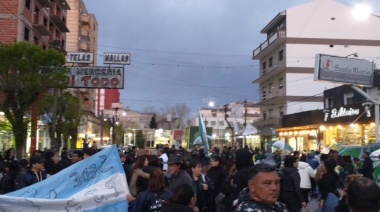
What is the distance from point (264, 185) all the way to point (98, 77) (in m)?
30.3

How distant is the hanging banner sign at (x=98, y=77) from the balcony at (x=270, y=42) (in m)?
22.1

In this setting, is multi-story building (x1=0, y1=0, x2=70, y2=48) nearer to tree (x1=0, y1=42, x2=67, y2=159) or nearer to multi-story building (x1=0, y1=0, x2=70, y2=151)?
multi-story building (x1=0, y1=0, x2=70, y2=151)

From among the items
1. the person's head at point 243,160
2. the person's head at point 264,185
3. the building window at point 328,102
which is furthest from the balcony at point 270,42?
the person's head at point 264,185

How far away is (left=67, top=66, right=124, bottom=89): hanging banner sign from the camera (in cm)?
3319

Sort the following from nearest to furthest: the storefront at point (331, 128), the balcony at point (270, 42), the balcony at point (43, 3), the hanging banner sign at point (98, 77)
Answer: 1. the storefront at point (331, 128)
2. the hanging banner sign at point (98, 77)
3. the balcony at point (43, 3)
4. the balcony at point (270, 42)

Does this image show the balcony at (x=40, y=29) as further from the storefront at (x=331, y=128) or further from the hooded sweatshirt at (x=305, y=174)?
the hooded sweatshirt at (x=305, y=174)

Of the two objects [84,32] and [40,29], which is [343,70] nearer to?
[40,29]

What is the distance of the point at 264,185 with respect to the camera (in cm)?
375

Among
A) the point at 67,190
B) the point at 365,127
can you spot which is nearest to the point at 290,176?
the point at 67,190

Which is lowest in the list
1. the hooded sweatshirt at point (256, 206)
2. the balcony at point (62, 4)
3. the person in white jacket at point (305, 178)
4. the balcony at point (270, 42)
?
the person in white jacket at point (305, 178)

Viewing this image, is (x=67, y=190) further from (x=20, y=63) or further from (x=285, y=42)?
(x=285, y=42)

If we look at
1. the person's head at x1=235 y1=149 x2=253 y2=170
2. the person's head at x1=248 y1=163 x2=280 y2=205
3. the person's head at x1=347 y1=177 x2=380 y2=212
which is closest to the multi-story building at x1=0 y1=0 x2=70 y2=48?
the person's head at x1=235 y1=149 x2=253 y2=170

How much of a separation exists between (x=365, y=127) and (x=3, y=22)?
81.2ft

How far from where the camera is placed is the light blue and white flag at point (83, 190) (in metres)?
6.24
